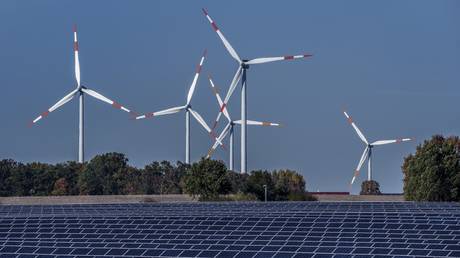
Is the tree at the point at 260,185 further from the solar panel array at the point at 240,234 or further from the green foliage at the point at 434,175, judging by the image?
the solar panel array at the point at 240,234

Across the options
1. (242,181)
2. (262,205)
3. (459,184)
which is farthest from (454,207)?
(242,181)

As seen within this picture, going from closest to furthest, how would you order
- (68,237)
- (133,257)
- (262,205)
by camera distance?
(133,257)
(68,237)
(262,205)

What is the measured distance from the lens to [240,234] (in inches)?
3174

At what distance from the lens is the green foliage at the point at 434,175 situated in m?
168

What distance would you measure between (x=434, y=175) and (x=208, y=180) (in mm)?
30598

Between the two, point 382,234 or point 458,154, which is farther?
point 458,154

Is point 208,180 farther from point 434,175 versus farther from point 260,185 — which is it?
point 434,175

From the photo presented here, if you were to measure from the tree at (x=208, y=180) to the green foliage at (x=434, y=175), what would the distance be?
25.0 metres

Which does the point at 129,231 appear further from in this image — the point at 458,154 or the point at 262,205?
the point at 458,154

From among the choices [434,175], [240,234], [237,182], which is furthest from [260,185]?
[240,234]

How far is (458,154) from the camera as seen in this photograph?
175625mm

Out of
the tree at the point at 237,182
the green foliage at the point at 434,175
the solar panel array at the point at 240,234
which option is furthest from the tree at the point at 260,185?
the solar panel array at the point at 240,234

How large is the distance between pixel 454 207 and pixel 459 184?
69649 millimetres

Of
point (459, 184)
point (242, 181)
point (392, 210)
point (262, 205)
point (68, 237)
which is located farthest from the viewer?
point (242, 181)
